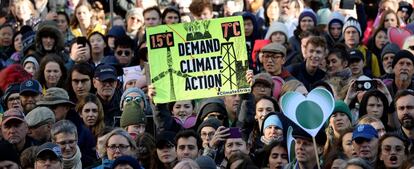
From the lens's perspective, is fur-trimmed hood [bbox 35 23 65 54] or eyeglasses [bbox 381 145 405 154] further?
fur-trimmed hood [bbox 35 23 65 54]

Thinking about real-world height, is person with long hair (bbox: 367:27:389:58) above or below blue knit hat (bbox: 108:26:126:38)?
below

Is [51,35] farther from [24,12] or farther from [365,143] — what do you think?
[365,143]

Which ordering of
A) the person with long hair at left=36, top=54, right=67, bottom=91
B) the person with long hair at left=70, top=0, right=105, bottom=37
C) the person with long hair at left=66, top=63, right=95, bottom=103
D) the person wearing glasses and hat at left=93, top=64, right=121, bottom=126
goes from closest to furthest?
the person wearing glasses and hat at left=93, top=64, right=121, bottom=126 → the person with long hair at left=66, top=63, right=95, bottom=103 → the person with long hair at left=36, top=54, right=67, bottom=91 → the person with long hair at left=70, top=0, right=105, bottom=37

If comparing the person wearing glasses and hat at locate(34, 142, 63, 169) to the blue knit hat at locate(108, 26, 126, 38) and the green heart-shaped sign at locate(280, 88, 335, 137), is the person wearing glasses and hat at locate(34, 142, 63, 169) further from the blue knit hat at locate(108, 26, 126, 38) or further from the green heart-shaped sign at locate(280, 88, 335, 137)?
the blue knit hat at locate(108, 26, 126, 38)

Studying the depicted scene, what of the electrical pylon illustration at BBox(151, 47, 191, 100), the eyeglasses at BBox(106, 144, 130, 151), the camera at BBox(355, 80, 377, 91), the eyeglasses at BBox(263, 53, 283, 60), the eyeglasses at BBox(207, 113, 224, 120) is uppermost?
the eyeglasses at BBox(263, 53, 283, 60)

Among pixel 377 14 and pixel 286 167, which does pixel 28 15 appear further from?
pixel 286 167

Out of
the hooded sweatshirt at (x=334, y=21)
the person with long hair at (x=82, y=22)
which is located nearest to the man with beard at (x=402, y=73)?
the hooded sweatshirt at (x=334, y=21)

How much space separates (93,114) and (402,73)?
147 inches

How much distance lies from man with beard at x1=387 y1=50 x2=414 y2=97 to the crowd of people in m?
0.01

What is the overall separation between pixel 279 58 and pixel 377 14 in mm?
5181

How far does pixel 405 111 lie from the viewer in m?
21.0

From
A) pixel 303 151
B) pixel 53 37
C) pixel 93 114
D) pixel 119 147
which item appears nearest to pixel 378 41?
pixel 53 37

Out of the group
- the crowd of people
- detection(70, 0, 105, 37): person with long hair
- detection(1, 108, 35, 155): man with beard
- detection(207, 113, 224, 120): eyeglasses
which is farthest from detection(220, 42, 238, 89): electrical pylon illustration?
detection(70, 0, 105, 37): person with long hair

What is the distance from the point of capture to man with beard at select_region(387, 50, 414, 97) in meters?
23.1
